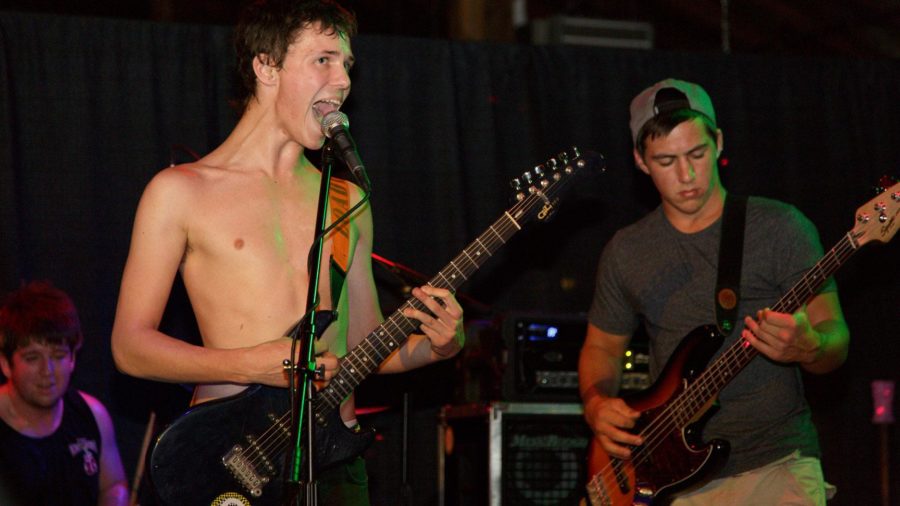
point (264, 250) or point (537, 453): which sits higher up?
point (264, 250)

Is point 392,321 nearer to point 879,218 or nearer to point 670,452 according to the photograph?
point 670,452

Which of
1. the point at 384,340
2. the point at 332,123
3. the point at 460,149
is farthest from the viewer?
the point at 460,149

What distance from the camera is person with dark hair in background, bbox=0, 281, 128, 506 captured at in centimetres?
498

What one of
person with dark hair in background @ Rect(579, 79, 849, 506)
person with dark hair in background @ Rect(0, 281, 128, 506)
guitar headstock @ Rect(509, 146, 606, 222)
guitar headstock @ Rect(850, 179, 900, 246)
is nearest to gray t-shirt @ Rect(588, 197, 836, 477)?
person with dark hair in background @ Rect(579, 79, 849, 506)

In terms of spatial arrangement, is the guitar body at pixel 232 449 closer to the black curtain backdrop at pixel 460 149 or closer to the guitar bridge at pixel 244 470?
the guitar bridge at pixel 244 470

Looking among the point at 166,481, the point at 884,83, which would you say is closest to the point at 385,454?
the point at 166,481

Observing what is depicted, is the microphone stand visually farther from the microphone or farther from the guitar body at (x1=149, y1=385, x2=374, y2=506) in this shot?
the guitar body at (x1=149, y1=385, x2=374, y2=506)

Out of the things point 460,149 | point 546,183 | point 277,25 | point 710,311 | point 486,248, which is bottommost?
point 710,311

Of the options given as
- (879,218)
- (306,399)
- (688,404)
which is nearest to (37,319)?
(306,399)

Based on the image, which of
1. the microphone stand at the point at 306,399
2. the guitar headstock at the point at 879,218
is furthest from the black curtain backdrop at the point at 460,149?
the microphone stand at the point at 306,399

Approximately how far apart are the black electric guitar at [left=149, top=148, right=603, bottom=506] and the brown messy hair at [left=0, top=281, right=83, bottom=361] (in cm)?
212

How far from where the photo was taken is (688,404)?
393cm

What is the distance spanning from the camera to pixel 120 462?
5.18 meters

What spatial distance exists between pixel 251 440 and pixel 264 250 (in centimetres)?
58
